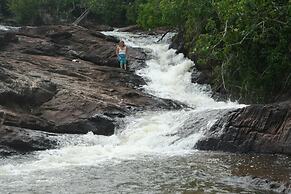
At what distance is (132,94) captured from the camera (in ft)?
71.3

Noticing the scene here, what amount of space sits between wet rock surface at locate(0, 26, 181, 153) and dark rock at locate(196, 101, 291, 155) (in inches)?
179

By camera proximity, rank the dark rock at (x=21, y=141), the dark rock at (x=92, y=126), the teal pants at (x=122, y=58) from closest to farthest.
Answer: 1. the dark rock at (x=21, y=141)
2. the dark rock at (x=92, y=126)
3. the teal pants at (x=122, y=58)

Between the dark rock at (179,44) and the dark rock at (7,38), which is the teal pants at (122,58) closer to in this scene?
the dark rock at (179,44)

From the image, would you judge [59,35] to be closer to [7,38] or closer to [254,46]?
[7,38]

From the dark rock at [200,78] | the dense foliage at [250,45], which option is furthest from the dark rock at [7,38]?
the dense foliage at [250,45]

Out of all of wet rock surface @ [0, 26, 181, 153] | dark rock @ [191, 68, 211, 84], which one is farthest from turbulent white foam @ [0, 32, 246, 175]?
dark rock @ [191, 68, 211, 84]

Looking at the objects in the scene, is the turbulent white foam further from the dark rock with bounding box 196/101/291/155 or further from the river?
the dark rock with bounding box 196/101/291/155

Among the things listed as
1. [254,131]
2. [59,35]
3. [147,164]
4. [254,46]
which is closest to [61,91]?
[147,164]

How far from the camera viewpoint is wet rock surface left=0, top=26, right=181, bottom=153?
17.8 m

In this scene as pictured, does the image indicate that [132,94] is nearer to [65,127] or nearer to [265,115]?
[65,127]

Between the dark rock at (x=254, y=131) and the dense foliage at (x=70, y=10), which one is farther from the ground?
the dense foliage at (x=70, y=10)

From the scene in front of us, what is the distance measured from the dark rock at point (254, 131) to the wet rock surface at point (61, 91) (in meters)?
4.56

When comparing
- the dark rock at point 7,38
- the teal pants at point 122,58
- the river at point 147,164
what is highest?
the dark rock at point 7,38

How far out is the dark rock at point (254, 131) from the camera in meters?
14.5
